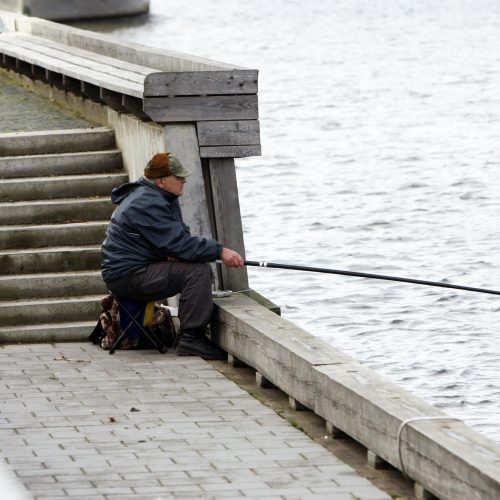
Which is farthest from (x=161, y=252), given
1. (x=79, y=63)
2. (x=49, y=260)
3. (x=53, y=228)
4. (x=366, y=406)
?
(x=79, y=63)

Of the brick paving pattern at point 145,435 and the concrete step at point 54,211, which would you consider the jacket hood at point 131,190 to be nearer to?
the brick paving pattern at point 145,435

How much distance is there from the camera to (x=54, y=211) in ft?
35.3

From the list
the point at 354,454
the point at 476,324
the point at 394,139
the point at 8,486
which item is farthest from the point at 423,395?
the point at 394,139

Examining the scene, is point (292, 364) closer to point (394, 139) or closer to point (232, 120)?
point (232, 120)

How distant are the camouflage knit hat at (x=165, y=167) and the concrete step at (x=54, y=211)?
5.86 feet

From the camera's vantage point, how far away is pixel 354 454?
7105mm

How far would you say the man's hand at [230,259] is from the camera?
8938 millimetres

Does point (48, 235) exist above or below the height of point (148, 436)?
above

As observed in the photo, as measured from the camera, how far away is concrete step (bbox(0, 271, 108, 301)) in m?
10.2

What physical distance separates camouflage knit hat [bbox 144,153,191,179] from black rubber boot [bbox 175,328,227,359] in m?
0.95

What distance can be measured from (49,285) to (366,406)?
3750 mm

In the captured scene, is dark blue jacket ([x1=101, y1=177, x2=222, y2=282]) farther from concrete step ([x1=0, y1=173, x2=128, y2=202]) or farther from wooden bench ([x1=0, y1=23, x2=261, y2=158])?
concrete step ([x1=0, y1=173, x2=128, y2=202])

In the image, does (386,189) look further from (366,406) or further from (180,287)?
(366,406)

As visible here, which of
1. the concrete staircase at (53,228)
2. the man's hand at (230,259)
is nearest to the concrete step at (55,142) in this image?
the concrete staircase at (53,228)
